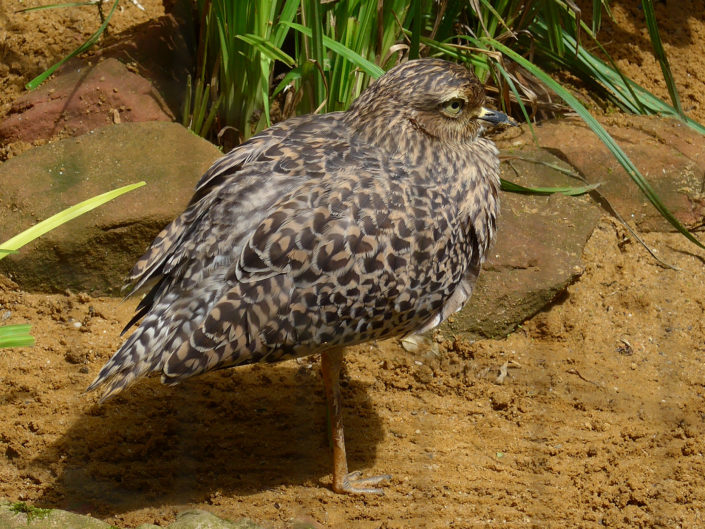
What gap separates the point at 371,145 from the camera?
351 centimetres

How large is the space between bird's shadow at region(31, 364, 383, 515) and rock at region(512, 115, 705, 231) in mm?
1993

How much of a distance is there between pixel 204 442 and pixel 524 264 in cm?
184

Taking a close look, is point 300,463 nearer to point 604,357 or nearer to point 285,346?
point 285,346

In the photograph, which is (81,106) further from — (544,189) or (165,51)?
(544,189)

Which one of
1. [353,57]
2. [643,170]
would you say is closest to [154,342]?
[353,57]

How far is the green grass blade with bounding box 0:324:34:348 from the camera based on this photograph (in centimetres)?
224

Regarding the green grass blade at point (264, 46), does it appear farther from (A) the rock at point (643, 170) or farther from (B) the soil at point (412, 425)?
(A) the rock at point (643, 170)

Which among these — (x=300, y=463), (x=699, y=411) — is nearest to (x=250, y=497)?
(x=300, y=463)

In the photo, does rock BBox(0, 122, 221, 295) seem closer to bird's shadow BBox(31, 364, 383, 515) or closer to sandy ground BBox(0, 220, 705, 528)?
sandy ground BBox(0, 220, 705, 528)

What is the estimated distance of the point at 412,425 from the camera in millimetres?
4020

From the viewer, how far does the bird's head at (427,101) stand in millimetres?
3461

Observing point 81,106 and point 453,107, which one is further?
point 81,106

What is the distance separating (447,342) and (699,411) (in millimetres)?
1216

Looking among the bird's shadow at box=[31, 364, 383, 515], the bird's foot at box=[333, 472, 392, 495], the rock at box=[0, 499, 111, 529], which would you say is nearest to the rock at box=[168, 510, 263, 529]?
the rock at box=[0, 499, 111, 529]
